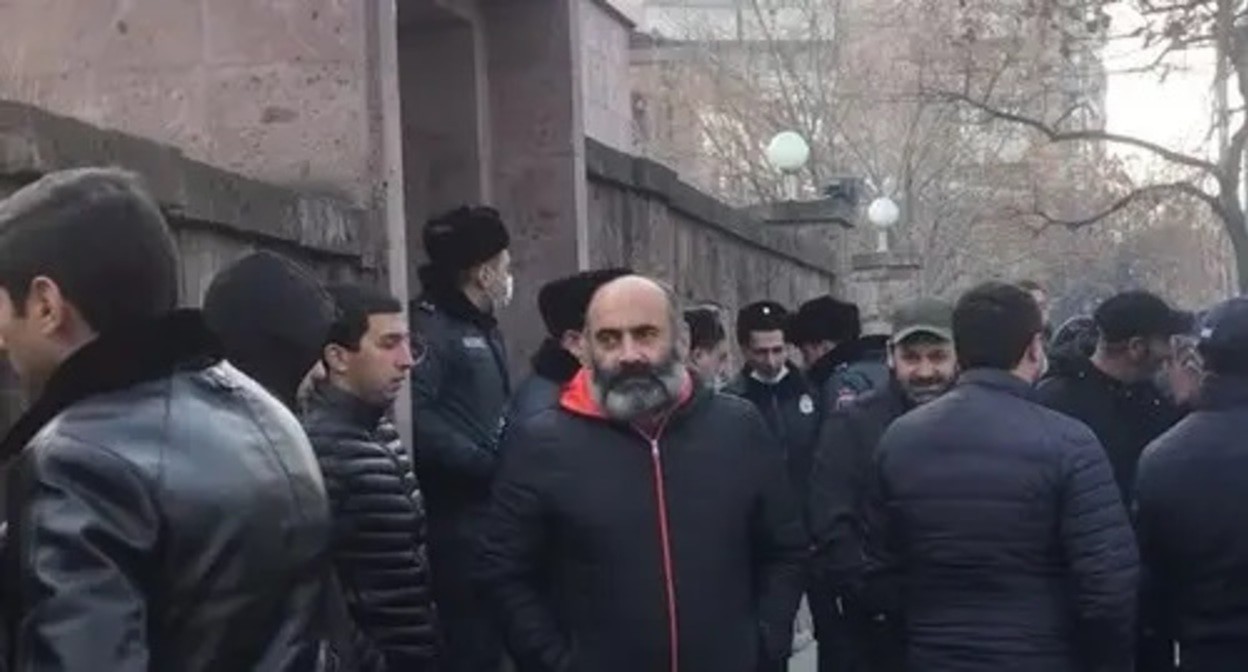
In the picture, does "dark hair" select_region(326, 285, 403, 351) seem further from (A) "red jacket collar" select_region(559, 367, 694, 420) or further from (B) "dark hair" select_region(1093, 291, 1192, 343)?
(B) "dark hair" select_region(1093, 291, 1192, 343)

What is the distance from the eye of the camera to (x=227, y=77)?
352 inches

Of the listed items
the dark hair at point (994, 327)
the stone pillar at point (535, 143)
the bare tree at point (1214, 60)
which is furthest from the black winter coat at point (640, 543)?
the bare tree at point (1214, 60)

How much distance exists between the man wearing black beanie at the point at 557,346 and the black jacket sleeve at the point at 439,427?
212mm

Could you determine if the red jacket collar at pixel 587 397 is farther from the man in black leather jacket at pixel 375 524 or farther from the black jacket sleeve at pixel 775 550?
the man in black leather jacket at pixel 375 524

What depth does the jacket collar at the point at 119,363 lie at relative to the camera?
11.8ft

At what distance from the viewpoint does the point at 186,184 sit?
7.20 metres

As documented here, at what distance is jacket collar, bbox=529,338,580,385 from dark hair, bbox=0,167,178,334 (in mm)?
4556

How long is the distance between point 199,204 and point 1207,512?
10.1ft

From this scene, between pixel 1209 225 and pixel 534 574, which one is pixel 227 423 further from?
pixel 1209 225

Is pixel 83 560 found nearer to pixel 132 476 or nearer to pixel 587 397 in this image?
pixel 132 476

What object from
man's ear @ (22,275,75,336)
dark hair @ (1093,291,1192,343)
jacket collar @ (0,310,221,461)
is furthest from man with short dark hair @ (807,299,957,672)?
man's ear @ (22,275,75,336)

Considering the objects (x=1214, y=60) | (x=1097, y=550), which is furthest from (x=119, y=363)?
(x=1214, y=60)

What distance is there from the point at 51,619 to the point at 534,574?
3.29 meters

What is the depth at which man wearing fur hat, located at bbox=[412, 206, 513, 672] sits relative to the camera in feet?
26.6
